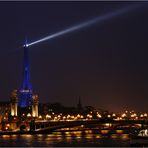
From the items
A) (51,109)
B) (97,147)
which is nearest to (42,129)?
(97,147)

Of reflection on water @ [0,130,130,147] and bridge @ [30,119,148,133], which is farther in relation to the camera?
bridge @ [30,119,148,133]

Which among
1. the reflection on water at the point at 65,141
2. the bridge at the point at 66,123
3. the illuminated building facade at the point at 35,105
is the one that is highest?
the illuminated building facade at the point at 35,105

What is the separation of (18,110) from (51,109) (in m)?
15.4

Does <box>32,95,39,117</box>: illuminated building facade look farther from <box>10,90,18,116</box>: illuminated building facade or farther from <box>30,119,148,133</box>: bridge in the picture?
<box>30,119,148,133</box>: bridge

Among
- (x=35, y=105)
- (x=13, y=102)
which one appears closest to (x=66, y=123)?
(x=13, y=102)

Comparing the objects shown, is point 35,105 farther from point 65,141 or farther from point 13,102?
point 65,141

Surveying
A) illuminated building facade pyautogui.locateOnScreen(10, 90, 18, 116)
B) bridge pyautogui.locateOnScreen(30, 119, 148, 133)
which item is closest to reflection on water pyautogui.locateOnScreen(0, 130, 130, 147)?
bridge pyautogui.locateOnScreen(30, 119, 148, 133)

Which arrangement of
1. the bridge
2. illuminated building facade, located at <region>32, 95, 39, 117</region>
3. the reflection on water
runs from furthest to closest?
illuminated building facade, located at <region>32, 95, 39, 117</region>, the bridge, the reflection on water

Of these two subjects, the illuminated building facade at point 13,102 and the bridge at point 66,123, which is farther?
the illuminated building facade at point 13,102

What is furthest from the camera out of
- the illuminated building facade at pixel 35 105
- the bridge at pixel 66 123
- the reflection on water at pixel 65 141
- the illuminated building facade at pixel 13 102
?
the illuminated building facade at pixel 35 105

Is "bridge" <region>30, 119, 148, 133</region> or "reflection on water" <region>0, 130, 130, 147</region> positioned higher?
"bridge" <region>30, 119, 148, 133</region>

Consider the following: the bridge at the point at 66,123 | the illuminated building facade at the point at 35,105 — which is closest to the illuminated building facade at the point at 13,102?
the illuminated building facade at the point at 35,105

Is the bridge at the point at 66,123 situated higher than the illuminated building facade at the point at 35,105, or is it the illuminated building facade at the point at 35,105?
the illuminated building facade at the point at 35,105

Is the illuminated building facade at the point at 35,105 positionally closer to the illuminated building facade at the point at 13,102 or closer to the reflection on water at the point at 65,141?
the illuminated building facade at the point at 13,102
